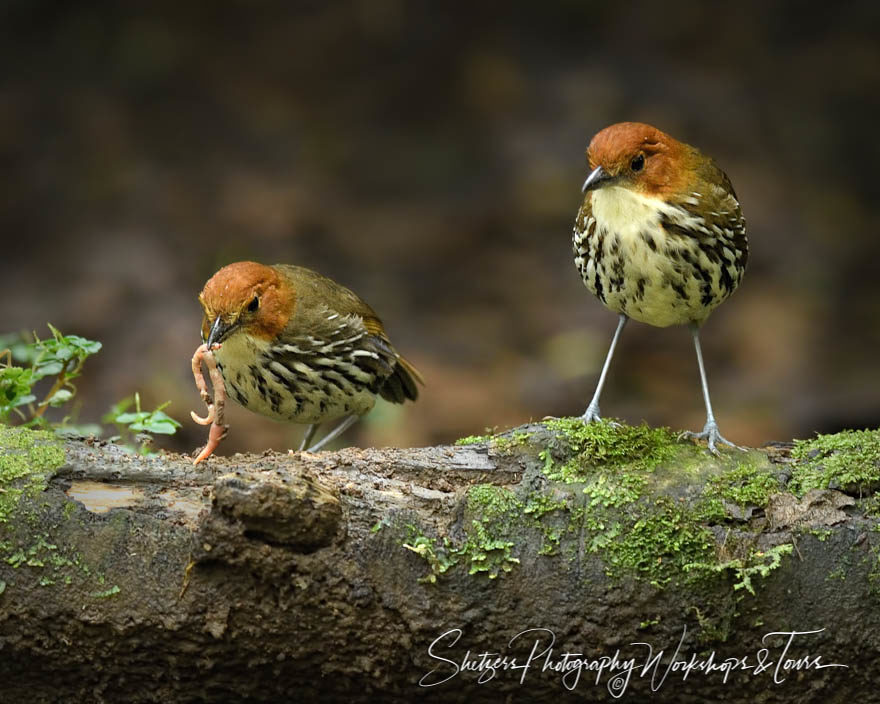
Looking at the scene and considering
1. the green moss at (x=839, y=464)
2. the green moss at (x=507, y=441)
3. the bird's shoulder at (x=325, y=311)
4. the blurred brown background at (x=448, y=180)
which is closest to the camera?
the green moss at (x=839, y=464)

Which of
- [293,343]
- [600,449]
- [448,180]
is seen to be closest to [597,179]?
[600,449]

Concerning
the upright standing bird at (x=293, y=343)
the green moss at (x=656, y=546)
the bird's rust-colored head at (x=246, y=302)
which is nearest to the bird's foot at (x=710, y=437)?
the green moss at (x=656, y=546)

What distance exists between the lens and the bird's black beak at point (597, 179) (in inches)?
153

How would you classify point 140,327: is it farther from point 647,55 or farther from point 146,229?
point 647,55

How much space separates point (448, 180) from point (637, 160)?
577cm

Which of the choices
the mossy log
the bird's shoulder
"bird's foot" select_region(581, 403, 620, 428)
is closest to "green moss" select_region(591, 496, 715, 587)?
the mossy log

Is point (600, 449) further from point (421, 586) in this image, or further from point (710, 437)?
point (421, 586)

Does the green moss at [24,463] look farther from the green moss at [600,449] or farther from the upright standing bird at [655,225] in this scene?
the upright standing bird at [655,225]

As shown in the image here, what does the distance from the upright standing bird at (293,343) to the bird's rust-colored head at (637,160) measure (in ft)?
4.55

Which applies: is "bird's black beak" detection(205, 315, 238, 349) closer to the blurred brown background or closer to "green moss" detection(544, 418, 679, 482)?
"green moss" detection(544, 418, 679, 482)

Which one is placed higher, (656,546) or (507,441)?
(507,441)

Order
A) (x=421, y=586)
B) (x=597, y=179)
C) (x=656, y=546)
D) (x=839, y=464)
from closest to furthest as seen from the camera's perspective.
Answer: (x=421, y=586), (x=656, y=546), (x=839, y=464), (x=597, y=179)

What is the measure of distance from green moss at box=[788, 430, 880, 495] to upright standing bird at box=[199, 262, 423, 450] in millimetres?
1964

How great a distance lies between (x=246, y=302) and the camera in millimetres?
4426
